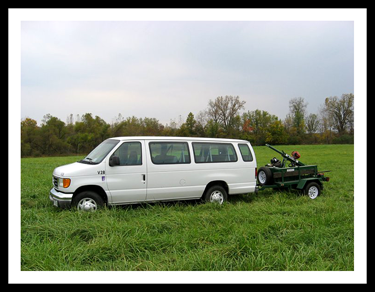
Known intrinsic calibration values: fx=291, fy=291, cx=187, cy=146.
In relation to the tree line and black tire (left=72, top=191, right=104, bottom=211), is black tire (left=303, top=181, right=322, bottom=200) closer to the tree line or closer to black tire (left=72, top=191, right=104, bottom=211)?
black tire (left=72, top=191, right=104, bottom=211)

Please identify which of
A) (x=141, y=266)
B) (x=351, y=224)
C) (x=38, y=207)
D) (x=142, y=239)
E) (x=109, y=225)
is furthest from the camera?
(x=38, y=207)

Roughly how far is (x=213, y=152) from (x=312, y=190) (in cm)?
382

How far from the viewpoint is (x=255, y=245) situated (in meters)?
4.77

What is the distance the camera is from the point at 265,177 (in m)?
9.31

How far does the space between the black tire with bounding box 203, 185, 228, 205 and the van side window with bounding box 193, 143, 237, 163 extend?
0.79 meters

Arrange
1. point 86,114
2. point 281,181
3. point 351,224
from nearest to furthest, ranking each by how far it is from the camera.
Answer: point 351,224
point 281,181
point 86,114

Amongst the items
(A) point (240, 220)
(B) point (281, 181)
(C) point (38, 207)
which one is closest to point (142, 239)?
(A) point (240, 220)

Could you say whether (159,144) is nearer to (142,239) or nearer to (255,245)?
(142,239)

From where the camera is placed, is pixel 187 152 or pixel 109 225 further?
pixel 187 152

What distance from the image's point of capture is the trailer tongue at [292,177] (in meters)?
9.21

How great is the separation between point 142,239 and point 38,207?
13.1 feet

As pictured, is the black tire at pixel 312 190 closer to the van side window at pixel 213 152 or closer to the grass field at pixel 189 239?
the grass field at pixel 189 239

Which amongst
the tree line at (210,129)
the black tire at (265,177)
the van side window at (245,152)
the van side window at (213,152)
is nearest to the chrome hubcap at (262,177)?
the black tire at (265,177)

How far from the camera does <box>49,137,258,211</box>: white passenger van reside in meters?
6.77
